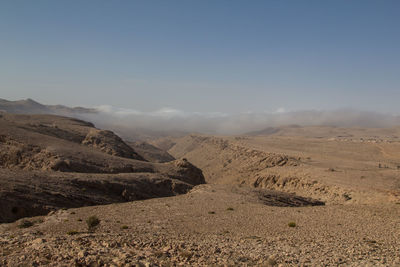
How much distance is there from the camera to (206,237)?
1478 centimetres

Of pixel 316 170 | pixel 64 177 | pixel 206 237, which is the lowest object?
pixel 316 170

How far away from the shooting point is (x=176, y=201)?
25625 millimetres

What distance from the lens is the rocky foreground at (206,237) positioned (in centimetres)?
1071

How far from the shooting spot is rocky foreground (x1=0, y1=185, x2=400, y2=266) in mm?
10711

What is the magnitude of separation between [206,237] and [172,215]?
5.91 meters

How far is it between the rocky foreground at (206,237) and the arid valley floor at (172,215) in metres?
0.04

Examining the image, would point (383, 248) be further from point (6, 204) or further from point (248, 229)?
point (6, 204)

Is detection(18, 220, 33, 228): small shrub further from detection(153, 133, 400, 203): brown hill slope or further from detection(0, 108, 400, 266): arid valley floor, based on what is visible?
detection(153, 133, 400, 203): brown hill slope

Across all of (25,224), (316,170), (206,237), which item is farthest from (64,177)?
(316,170)

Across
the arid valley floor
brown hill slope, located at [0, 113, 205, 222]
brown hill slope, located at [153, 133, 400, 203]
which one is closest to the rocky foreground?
the arid valley floor

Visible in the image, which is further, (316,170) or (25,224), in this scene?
(316,170)

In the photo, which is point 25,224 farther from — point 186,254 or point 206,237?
point 186,254

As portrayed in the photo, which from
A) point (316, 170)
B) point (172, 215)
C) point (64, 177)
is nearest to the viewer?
point (172, 215)

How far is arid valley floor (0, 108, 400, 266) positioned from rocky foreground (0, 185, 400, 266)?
0.04 m
